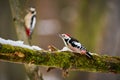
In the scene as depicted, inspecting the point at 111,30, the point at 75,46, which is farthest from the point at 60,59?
the point at 111,30

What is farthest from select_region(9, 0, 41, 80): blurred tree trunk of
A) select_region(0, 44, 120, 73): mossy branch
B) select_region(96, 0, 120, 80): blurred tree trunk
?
select_region(96, 0, 120, 80): blurred tree trunk

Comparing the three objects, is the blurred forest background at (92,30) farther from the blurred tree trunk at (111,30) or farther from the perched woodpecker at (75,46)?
the perched woodpecker at (75,46)

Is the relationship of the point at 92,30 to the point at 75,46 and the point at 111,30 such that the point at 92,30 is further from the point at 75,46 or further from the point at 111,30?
the point at 75,46

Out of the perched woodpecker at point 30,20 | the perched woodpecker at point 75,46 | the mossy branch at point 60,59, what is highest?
the perched woodpecker at point 30,20

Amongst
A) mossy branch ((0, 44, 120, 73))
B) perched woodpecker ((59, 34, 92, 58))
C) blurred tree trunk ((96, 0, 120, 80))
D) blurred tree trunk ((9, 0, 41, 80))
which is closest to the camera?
mossy branch ((0, 44, 120, 73))

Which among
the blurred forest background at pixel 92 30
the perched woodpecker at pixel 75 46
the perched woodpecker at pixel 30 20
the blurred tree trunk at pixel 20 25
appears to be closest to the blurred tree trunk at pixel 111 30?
the blurred forest background at pixel 92 30

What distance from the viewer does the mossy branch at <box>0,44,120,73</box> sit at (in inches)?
222

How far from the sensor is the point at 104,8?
418 inches

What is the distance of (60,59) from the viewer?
5.86 m

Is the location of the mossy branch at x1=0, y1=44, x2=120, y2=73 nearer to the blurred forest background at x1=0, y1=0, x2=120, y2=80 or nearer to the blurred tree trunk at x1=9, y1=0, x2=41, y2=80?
the blurred tree trunk at x1=9, y1=0, x2=41, y2=80

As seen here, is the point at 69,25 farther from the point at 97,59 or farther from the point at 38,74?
the point at 97,59

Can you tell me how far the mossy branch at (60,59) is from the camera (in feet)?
18.5

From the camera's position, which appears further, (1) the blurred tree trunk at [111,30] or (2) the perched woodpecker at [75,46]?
(1) the blurred tree trunk at [111,30]

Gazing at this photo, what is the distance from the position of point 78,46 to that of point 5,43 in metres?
0.70
